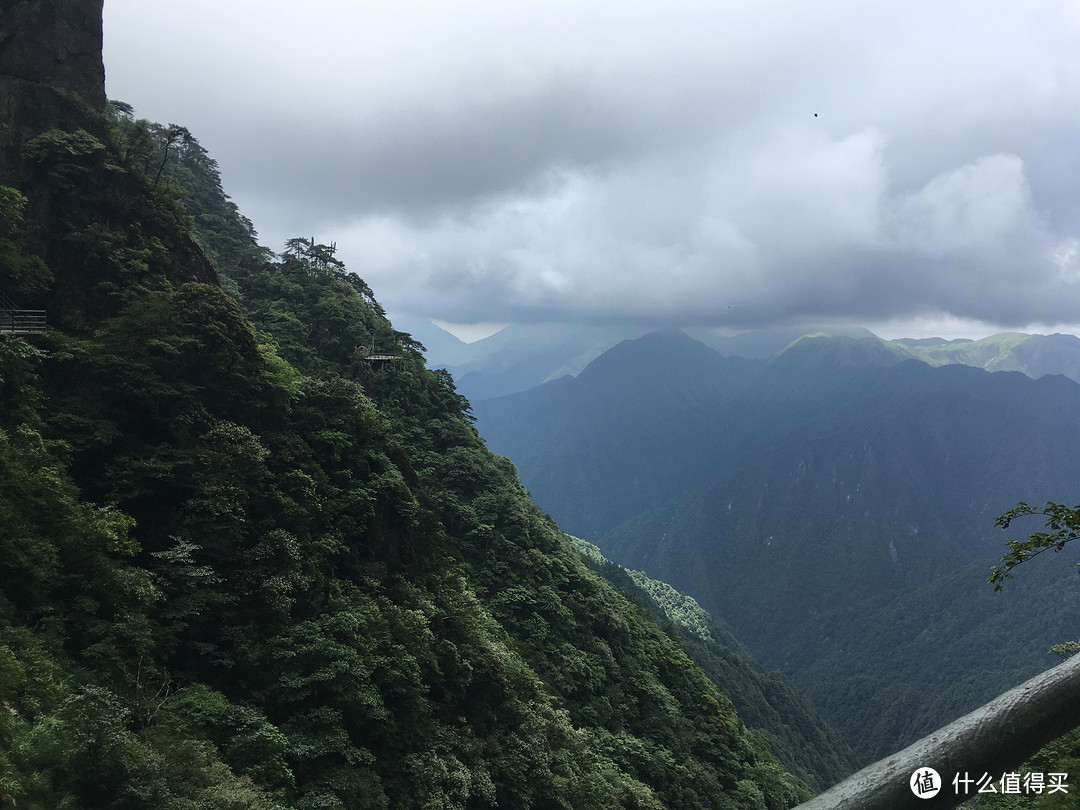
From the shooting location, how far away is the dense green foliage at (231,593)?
11.3 meters

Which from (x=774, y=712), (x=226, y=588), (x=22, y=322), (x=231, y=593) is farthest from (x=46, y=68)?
(x=774, y=712)

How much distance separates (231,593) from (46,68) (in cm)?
2448

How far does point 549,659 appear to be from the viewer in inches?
1104

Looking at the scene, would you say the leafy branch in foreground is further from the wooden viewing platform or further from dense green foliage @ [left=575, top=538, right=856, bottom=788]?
dense green foliage @ [left=575, top=538, right=856, bottom=788]

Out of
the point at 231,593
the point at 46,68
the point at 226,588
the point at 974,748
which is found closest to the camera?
the point at 974,748

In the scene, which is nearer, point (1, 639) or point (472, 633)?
point (1, 639)

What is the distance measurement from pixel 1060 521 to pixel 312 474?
67.9 feet

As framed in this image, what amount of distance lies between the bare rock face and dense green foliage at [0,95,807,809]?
1.45 metres

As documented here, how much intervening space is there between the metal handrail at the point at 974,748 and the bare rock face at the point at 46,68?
29.9m

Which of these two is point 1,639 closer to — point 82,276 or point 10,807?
point 10,807

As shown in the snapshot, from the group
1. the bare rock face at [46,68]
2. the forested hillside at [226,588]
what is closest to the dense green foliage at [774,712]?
the forested hillside at [226,588]

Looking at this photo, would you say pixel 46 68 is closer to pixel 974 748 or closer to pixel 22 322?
pixel 22 322

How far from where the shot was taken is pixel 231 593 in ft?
51.8

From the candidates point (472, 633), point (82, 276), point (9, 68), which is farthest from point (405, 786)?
point (9, 68)
